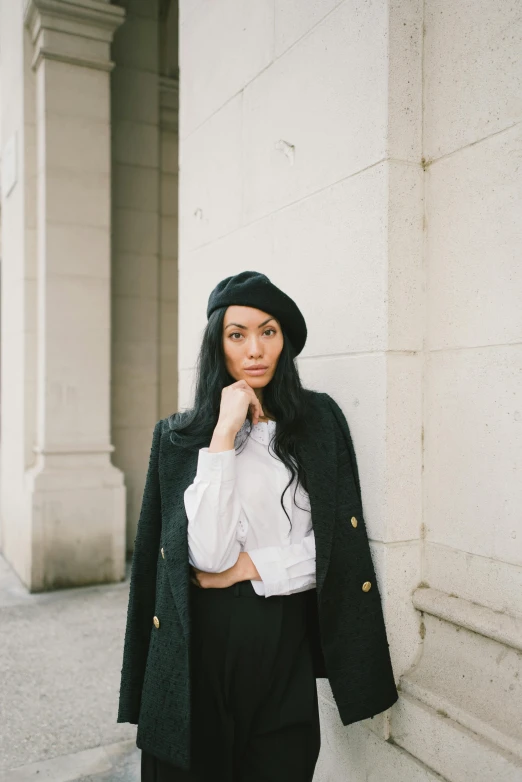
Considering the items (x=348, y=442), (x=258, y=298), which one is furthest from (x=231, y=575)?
(x=258, y=298)

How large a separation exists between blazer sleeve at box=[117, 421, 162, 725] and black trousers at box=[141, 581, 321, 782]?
227 mm

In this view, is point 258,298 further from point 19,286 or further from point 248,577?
point 19,286

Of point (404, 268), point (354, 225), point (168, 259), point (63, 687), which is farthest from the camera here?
point (168, 259)

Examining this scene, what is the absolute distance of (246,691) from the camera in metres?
2.08

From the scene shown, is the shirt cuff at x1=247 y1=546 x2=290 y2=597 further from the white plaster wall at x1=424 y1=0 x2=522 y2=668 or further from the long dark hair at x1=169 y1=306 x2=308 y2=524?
the white plaster wall at x1=424 y1=0 x2=522 y2=668

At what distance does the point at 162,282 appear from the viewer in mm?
7543

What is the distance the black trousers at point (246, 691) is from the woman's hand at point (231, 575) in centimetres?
2

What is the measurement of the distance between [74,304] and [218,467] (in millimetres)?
4676

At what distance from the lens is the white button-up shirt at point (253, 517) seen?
6.58ft

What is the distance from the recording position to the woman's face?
87.0 inches

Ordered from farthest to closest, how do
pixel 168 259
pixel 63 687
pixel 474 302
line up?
pixel 168 259
pixel 63 687
pixel 474 302

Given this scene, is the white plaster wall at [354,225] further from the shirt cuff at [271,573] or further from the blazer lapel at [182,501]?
the shirt cuff at [271,573]

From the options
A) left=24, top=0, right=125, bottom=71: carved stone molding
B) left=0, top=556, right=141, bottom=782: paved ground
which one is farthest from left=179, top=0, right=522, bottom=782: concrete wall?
left=24, top=0, right=125, bottom=71: carved stone molding

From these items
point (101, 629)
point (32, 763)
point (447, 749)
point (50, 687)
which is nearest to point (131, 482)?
point (101, 629)
